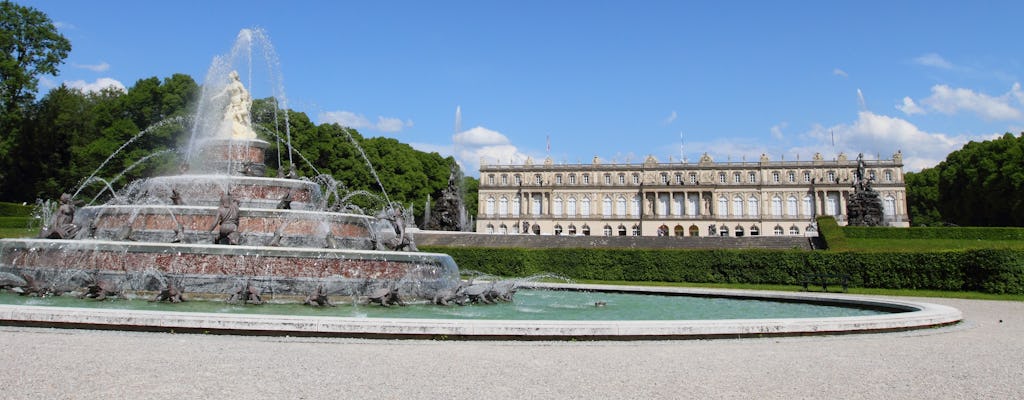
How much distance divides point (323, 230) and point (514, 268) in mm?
12332

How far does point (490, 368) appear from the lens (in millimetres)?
6156

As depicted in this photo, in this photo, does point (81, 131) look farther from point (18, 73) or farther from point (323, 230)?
point (323, 230)

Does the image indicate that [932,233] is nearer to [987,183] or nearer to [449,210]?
[987,183]

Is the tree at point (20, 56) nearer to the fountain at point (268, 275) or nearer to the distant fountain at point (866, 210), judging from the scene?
the fountain at point (268, 275)

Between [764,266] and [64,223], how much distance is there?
1863 cm

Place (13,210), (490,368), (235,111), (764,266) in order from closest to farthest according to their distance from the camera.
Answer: (490,368)
(235,111)
(764,266)
(13,210)

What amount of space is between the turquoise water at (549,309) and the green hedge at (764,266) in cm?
700

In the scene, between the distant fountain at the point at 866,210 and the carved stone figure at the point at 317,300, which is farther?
the distant fountain at the point at 866,210

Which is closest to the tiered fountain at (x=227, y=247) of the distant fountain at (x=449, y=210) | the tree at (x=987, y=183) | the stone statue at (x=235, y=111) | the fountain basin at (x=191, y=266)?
the fountain basin at (x=191, y=266)

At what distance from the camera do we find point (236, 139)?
17.3 m

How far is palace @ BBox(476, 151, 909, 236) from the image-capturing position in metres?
78.5

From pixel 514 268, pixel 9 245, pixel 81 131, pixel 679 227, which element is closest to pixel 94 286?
pixel 9 245

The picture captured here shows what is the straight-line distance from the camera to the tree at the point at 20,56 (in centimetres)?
3291

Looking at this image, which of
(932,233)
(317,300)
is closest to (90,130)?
(317,300)
